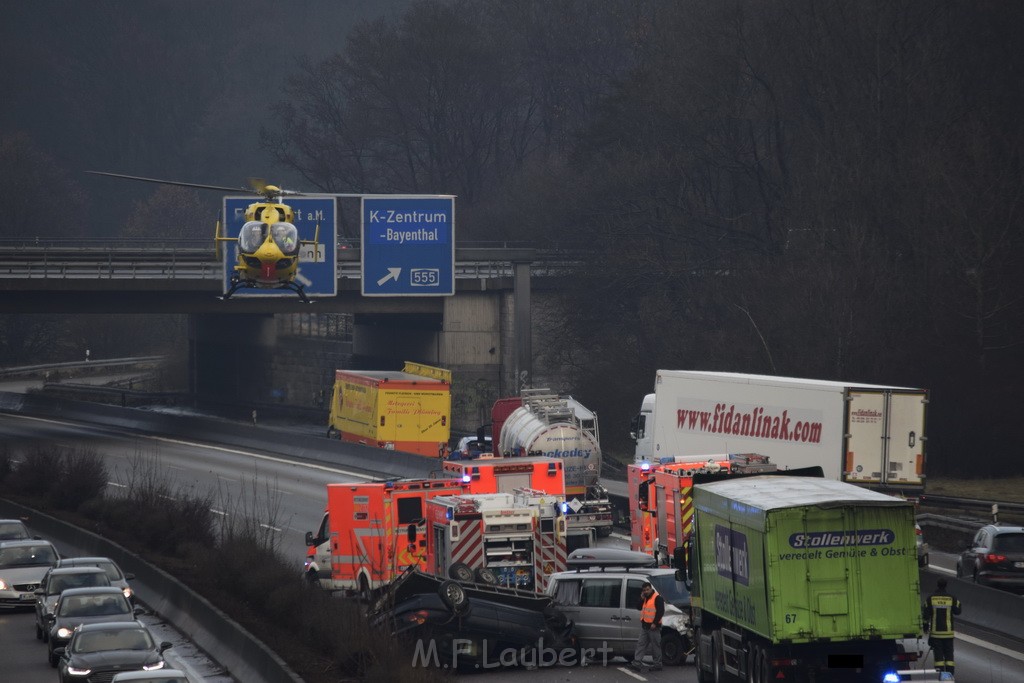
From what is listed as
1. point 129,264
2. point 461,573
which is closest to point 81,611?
point 461,573

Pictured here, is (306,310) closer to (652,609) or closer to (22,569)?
(22,569)

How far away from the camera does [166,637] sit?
25859mm

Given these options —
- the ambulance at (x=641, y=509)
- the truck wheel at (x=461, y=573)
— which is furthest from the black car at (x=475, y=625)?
the ambulance at (x=641, y=509)

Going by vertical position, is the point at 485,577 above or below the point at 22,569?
above

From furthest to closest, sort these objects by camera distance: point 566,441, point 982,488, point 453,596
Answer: point 982,488
point 566,441
point 453,596

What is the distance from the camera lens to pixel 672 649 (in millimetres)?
21938

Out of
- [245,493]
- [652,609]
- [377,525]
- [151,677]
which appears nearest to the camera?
[151,677]

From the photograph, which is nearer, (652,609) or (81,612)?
(652,609)

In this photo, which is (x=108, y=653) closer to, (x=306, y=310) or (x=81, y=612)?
(x=81, y=612)

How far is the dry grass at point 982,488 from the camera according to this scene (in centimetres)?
3987

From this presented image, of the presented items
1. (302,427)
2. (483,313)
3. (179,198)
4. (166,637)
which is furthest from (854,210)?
(179,198)

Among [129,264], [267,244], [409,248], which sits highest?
[409,248]

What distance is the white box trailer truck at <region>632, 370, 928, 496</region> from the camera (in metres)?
30.5

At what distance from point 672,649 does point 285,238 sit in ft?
44.5
